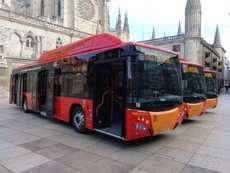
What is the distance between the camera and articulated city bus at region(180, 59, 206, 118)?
10164 mm

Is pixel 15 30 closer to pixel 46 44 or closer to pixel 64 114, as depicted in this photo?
pixel 46 44

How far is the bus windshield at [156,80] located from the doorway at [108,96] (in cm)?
123

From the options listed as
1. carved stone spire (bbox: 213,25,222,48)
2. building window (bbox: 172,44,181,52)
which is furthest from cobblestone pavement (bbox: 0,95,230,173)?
carved stone spire (bbox: 213,25,222,48)

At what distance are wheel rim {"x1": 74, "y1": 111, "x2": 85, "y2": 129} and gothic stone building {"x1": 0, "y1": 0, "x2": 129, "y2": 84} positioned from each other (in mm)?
20820

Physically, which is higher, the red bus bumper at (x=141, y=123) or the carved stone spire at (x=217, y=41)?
the carved stone spire at (x=217, y=41)

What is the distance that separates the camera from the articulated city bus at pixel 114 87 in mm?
6109

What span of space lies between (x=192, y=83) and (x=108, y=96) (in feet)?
16.6

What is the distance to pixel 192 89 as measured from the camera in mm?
10883

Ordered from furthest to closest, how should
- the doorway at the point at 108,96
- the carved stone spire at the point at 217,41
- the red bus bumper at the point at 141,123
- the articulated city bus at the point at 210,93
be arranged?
1. the carved stone spire at the point at 217,41
2. the articulated city bus at the point at 210,93
3. the doorway at the point at 108,96
4. the red bus bumper at the point at 141,123

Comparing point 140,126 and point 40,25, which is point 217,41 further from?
point 140,126

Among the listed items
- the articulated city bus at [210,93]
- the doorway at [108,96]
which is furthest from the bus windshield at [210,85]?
the doorway at [108,96]

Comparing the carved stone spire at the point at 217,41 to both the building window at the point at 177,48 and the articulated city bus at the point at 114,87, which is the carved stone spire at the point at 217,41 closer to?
the building window at the point at 177,48

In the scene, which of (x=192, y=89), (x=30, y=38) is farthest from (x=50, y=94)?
(x=30, y=38)

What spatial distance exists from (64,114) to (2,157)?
146 inches
